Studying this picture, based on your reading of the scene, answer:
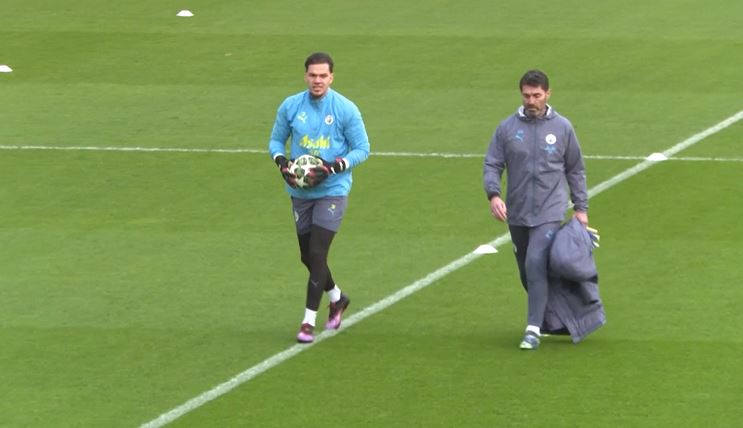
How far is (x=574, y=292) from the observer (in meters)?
12.9

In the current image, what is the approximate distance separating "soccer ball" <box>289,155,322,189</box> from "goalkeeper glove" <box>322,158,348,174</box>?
2.4 inches

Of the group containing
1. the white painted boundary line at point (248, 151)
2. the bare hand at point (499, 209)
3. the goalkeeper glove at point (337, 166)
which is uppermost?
the goalkeeper glove at point (337, 166)

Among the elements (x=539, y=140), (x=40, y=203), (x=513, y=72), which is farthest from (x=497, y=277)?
(x=513, y=72)

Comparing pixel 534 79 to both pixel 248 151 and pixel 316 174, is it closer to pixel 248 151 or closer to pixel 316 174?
pixel 316 174

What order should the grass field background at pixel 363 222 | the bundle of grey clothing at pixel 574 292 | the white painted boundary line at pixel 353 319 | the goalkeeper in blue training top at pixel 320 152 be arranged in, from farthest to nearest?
the goalkeeper in blue training top at pixel 320 152
the bundle of grey clothing at pixel 574 292
the grass field background at pixel 363 222
the white painted boundary line at pixel 353 319

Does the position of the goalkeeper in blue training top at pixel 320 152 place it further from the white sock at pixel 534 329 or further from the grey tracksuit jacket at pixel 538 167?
the white sock at pixel 534 329

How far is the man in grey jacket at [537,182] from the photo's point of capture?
12703mm

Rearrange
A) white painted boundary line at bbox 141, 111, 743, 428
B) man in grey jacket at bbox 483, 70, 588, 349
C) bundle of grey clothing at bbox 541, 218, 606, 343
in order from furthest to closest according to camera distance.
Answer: man in grey jacket at bbox 483, 70, 588, 349
bundle of grey clothing at bbox 541, 218, 606, 343
white painted boundary line at bbox 141, 111, 743, 428

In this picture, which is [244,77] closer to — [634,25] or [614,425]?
[634,25]

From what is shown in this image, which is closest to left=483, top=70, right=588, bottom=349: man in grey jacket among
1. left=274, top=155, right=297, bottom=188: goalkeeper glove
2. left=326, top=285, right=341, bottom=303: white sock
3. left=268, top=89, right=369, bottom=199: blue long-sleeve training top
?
left=268, top=89, right=369, bottom=199: blue long-sleeve training top

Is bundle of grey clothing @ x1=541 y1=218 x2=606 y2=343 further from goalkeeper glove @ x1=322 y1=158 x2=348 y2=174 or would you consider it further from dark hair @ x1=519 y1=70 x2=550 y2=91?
goalkeeper glove @ x1=322 y1=158 x2=348 y2=174

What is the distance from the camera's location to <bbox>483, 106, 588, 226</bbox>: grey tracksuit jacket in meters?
12.7

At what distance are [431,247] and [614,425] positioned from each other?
17.0 ft

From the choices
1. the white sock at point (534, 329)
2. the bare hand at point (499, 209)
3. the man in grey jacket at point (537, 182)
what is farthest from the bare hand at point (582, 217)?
the white sock at point (534, 329)
